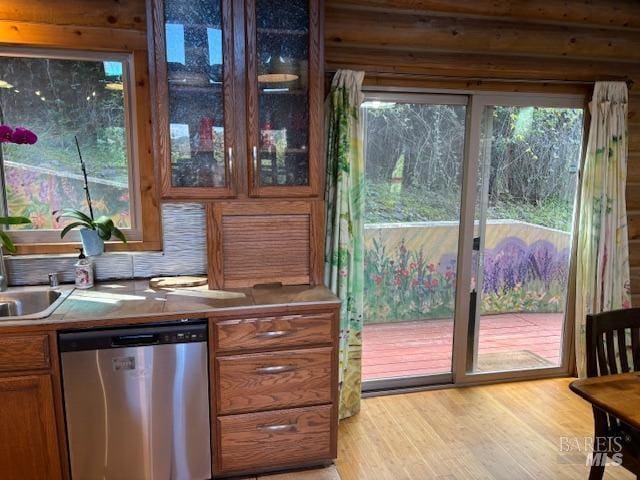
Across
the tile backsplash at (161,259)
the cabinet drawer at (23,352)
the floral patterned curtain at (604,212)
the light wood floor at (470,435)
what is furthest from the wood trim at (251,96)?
the floral patterned curtain at (604,212)

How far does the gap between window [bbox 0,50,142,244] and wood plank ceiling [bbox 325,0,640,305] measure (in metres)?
1.22

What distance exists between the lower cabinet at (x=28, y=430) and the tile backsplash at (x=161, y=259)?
0.70m

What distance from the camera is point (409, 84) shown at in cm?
268

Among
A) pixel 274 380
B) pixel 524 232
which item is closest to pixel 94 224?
pixel 274 380

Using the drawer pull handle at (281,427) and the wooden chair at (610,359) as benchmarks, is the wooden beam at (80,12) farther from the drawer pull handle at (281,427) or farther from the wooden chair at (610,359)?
the wooden chair at (610,359)

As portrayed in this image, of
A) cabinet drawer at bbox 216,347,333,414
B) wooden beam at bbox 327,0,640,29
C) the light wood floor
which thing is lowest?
the light wood floor

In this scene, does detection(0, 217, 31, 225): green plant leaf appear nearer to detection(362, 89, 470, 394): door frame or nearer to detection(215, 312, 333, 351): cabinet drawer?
detection(215, 312, 333, 351): cabinet drawer

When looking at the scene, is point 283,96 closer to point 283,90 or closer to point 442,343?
point 283,90

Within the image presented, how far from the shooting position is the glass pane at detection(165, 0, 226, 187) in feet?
6.82

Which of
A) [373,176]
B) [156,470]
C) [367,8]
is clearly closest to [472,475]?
[156,470]

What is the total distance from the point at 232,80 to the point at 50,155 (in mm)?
1108

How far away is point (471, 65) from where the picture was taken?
8.85ft

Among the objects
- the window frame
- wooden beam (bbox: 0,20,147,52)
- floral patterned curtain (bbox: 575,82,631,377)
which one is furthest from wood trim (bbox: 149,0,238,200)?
floral patterned curtain (bbox: 575,82,631,377)

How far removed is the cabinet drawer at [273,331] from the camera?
2016mm
